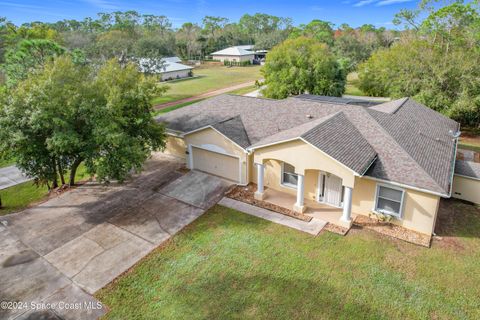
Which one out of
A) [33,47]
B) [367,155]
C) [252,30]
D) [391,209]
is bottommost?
[391,209]

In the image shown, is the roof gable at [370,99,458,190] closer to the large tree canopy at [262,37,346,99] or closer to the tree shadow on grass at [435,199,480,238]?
the tree shadow on grass at [435,199,480,238]

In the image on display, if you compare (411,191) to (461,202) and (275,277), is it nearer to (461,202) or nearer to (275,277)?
(461,202)

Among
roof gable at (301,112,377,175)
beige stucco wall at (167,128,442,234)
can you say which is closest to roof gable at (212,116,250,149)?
beige stucco wall at (167,128,442,234)

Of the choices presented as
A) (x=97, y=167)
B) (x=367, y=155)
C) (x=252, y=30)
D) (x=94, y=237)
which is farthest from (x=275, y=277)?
(x=252, y=30)

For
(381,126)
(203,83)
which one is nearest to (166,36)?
(203,83)

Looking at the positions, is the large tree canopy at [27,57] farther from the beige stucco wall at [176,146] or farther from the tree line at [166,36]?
the beige stucco wall at [176,146]

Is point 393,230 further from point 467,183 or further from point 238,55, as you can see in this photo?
point 238,55
